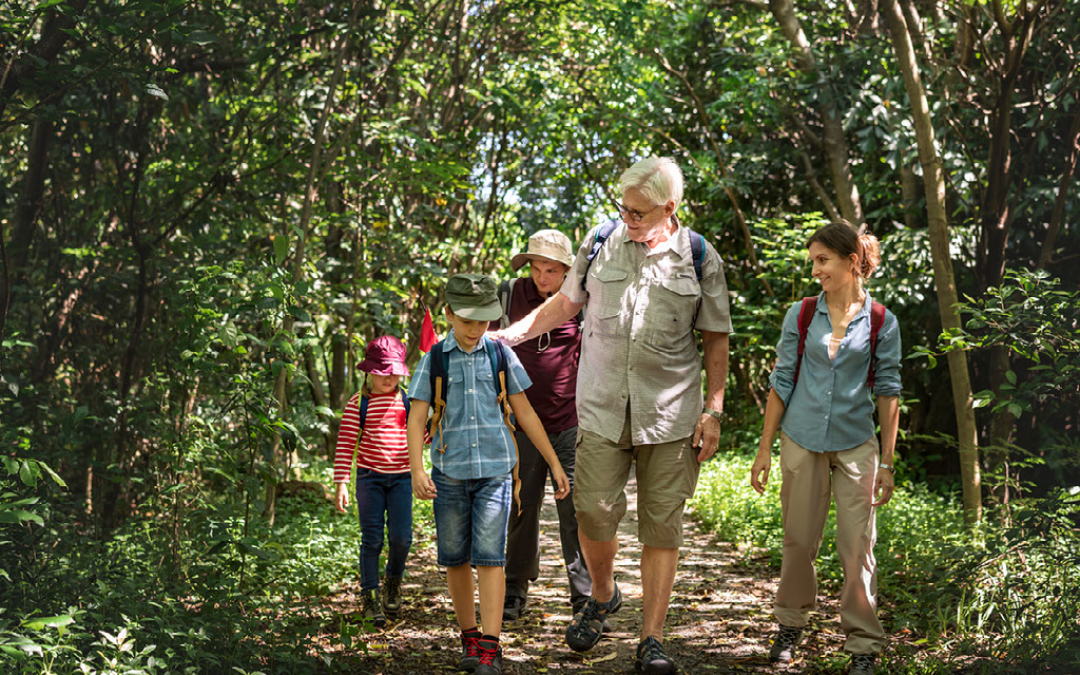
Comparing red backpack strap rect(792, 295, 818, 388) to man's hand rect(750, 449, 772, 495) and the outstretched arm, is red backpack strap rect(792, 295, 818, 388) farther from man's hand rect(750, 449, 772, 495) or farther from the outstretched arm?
the outstretched arm

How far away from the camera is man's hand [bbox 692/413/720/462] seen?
14.7 feet

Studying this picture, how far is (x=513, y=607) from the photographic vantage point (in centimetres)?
558

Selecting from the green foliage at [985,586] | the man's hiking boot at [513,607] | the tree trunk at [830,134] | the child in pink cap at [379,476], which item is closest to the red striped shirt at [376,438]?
the child in pink cap at [379,476]

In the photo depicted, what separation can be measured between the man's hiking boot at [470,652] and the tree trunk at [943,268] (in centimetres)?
337

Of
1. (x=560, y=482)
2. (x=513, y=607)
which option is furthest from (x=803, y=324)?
(x=513, y=607)

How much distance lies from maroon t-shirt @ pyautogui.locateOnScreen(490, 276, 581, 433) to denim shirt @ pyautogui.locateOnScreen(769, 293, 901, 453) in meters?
1.37

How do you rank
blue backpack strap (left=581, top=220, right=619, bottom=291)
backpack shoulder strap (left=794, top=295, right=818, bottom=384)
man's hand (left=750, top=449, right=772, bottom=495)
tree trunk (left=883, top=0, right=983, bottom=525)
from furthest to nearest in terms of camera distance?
tree trunk (left=883, top=0, right=983, bottom=525), blue backpack strap (left=581, top=220, right=619, bottom=291), backpack shoulder strap (left=794, top=295, right=818, bottom=384), man's hand (left=750, top=449, right=772, bottom=495)

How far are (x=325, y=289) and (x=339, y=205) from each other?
1.73 metres

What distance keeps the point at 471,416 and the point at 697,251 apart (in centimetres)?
137

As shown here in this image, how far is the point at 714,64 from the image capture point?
1095 centimetres

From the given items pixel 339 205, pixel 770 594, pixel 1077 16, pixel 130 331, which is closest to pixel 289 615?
pixel 130 331

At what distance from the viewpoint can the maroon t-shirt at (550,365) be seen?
5457mm

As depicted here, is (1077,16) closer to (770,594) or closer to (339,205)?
(770,594)

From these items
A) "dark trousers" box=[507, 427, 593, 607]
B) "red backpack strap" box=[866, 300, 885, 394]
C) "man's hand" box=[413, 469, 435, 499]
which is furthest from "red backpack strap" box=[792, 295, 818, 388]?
"man's hand" box=[413, 469, 435, 499]
